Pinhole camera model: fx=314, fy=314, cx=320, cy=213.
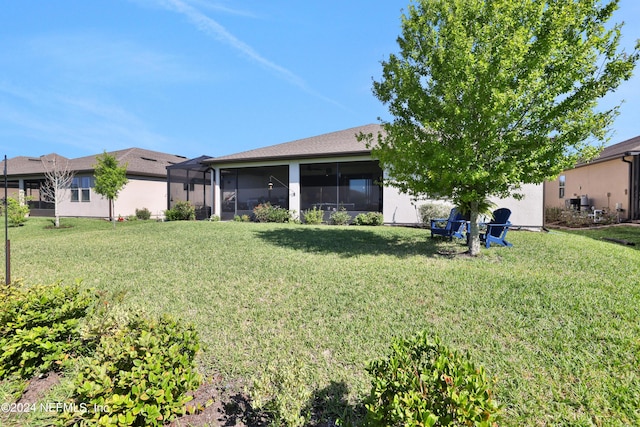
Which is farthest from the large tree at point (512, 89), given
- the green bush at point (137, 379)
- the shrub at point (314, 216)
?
the shrub at point (314, 216)

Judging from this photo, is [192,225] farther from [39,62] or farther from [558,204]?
[558,204]

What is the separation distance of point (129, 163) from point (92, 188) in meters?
2.79

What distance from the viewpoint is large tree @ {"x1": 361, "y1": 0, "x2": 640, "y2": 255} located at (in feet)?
19.8

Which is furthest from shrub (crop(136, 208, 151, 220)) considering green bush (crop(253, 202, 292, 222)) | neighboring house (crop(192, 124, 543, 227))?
green bush (crop(253, 202, 292, 222))

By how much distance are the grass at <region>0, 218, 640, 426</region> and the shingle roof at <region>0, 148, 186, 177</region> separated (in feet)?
48.2

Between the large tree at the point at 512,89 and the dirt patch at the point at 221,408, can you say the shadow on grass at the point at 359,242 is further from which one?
the dirt patch at the point at 221,408

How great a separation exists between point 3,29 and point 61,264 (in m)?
5.85

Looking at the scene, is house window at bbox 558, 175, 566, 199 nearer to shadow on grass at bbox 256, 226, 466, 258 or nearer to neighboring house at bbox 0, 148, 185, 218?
shadow on grass at bbox 256, 226, 466, 258

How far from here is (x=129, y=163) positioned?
70.4ft

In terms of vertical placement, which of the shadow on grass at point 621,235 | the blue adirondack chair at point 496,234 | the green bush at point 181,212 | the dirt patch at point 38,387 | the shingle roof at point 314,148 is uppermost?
the shingle roof at point 314,148

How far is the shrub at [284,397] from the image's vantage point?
2.10 meters

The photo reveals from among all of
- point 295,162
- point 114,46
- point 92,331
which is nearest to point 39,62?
point 114,46

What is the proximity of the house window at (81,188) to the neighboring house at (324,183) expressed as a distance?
9634mm

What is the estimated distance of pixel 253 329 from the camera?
12.7ft
